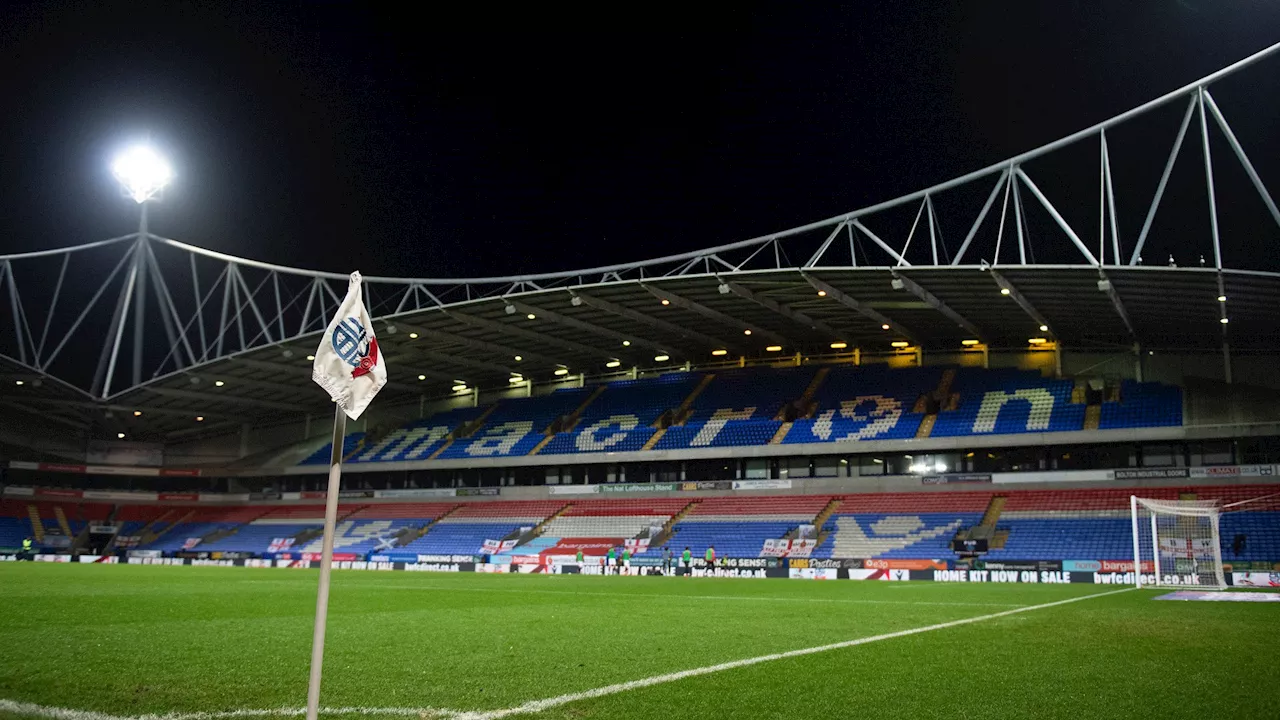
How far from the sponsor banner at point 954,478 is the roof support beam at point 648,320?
13250mm

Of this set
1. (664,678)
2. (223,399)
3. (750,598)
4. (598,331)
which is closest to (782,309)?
(598,331)

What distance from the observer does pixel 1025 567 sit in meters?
34.7

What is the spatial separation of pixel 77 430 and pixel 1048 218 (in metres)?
67.3

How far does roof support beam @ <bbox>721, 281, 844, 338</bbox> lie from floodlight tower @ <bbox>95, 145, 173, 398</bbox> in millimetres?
37929

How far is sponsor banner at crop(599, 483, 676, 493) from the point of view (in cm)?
5081

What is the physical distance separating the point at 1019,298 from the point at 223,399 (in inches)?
2007

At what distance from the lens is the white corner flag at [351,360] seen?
220 inches

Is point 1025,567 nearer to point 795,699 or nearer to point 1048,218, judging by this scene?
point 1048,218

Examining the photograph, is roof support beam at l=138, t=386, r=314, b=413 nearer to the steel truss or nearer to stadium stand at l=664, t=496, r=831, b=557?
the steel truss

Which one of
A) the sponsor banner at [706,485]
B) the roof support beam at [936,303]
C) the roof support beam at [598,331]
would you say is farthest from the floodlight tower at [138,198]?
the roof support beam at [936,303]

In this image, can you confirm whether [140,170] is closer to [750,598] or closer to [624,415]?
[624,415]

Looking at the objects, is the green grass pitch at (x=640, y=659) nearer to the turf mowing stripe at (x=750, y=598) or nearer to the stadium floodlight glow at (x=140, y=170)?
the turf mowing stripe at (x=750, y=598)

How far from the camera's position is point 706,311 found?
140 ft

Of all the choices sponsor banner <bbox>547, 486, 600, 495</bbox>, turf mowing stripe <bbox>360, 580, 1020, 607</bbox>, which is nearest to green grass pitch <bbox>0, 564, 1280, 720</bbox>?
turf mowing stripe <bbox>360, 580, 1020, 607</bbox>
